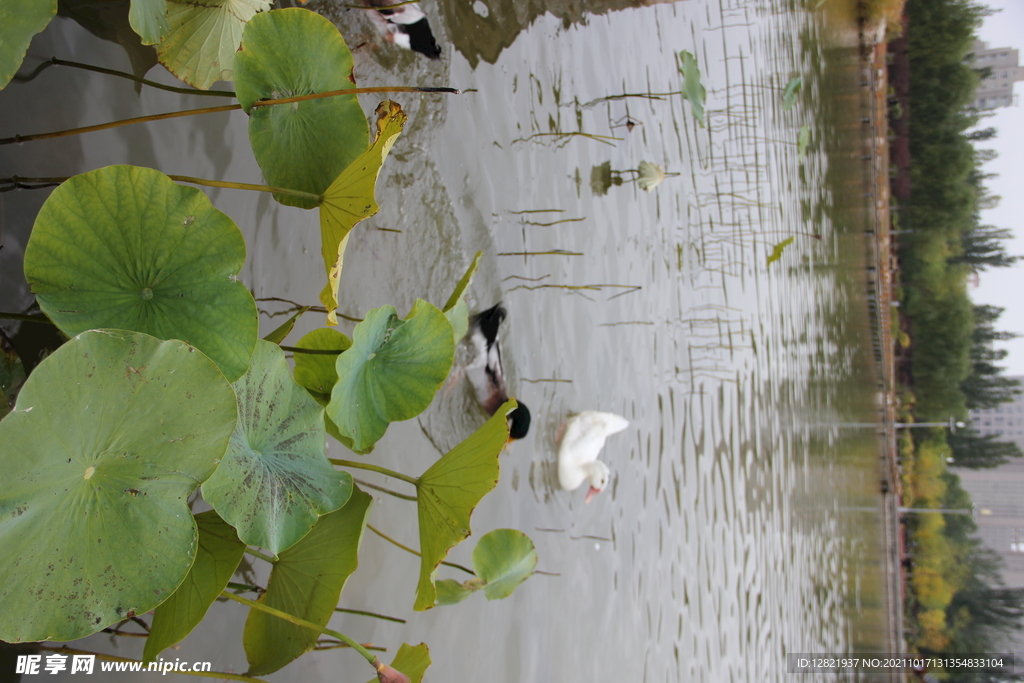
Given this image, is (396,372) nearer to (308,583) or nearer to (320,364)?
(320,364)

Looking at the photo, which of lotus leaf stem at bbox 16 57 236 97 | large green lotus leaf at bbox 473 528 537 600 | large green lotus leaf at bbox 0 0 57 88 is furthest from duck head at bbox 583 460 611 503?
large green lotus leaf at bbox 0 0 57 88

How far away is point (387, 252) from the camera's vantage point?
3.23 feet

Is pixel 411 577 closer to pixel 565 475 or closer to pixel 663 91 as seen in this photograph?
pixel 565 475

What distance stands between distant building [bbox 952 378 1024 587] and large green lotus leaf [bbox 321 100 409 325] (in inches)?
229

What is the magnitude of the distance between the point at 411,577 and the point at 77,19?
811 mm

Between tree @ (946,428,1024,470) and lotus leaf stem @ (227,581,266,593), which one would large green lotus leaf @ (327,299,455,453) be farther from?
tree @ (946,428,1024,470)

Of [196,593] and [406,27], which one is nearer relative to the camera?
[196,593]

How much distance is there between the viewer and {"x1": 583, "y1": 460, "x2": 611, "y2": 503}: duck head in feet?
4.30

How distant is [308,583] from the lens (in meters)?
0.60

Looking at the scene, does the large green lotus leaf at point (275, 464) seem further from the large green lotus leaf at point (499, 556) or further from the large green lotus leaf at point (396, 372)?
the large green lotus leaf at point (499, 556)

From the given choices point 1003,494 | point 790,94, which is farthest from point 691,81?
point 1003,494

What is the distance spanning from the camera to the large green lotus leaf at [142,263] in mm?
426

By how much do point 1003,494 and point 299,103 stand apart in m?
6.28

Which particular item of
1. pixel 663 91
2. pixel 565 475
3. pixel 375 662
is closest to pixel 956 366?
pixel 663 91
